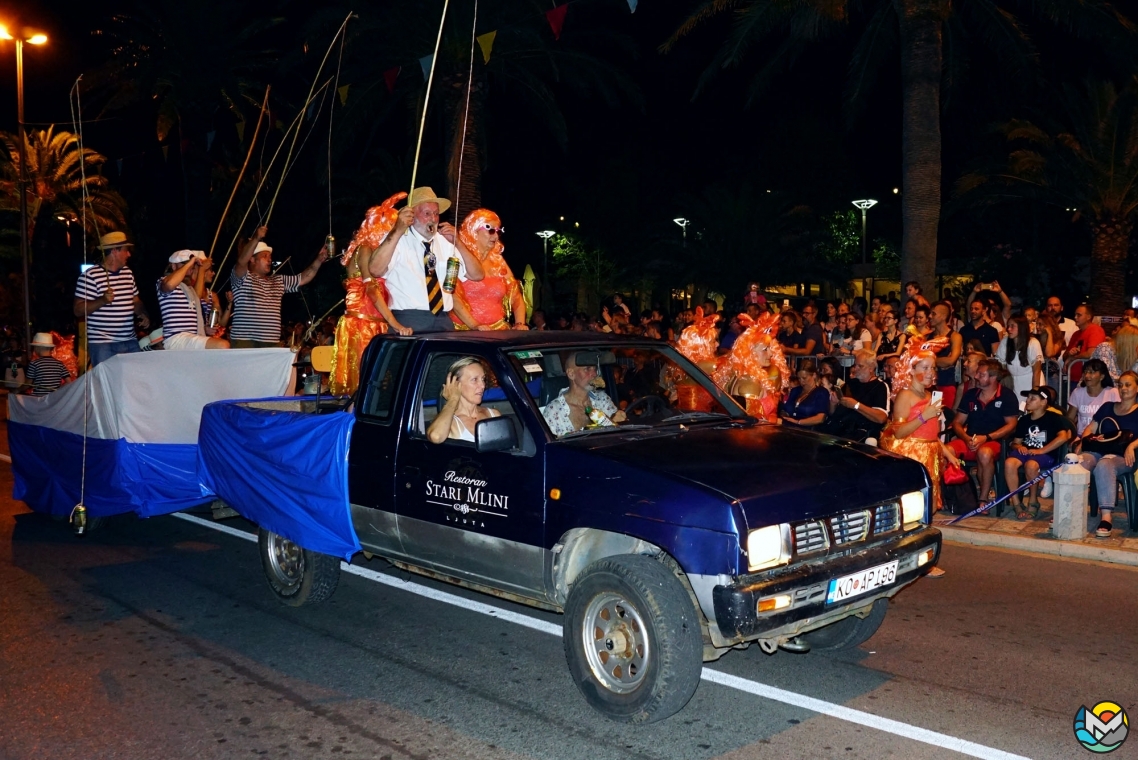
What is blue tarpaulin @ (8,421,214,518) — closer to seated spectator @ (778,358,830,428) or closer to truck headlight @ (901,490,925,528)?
truck headlight @ (901,490,925,528)

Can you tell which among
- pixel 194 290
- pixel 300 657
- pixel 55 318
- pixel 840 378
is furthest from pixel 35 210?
pixel 300 657

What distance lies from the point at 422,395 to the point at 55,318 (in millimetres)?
49031

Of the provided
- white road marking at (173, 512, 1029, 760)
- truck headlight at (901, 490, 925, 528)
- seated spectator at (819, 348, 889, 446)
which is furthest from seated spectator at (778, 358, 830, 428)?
truck headlight at (901, 490, 925, 528)

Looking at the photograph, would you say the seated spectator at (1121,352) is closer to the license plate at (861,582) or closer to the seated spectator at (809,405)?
the seated spectator at (809,405)

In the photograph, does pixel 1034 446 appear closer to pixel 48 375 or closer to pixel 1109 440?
pixel 1109 440

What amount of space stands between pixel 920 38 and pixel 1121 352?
6223 mm

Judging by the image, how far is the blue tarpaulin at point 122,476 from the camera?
26.9ft

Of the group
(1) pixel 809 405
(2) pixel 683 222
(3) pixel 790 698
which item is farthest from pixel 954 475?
(2) pixel 683 222

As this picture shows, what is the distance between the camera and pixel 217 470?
7.47m

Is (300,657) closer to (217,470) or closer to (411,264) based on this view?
(217,470)

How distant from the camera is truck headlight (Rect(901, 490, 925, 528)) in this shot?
5.19 m

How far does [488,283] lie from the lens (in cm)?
877

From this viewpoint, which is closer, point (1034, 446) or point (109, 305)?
point (109, 305)

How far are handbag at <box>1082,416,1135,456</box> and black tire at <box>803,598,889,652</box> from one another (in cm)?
474
